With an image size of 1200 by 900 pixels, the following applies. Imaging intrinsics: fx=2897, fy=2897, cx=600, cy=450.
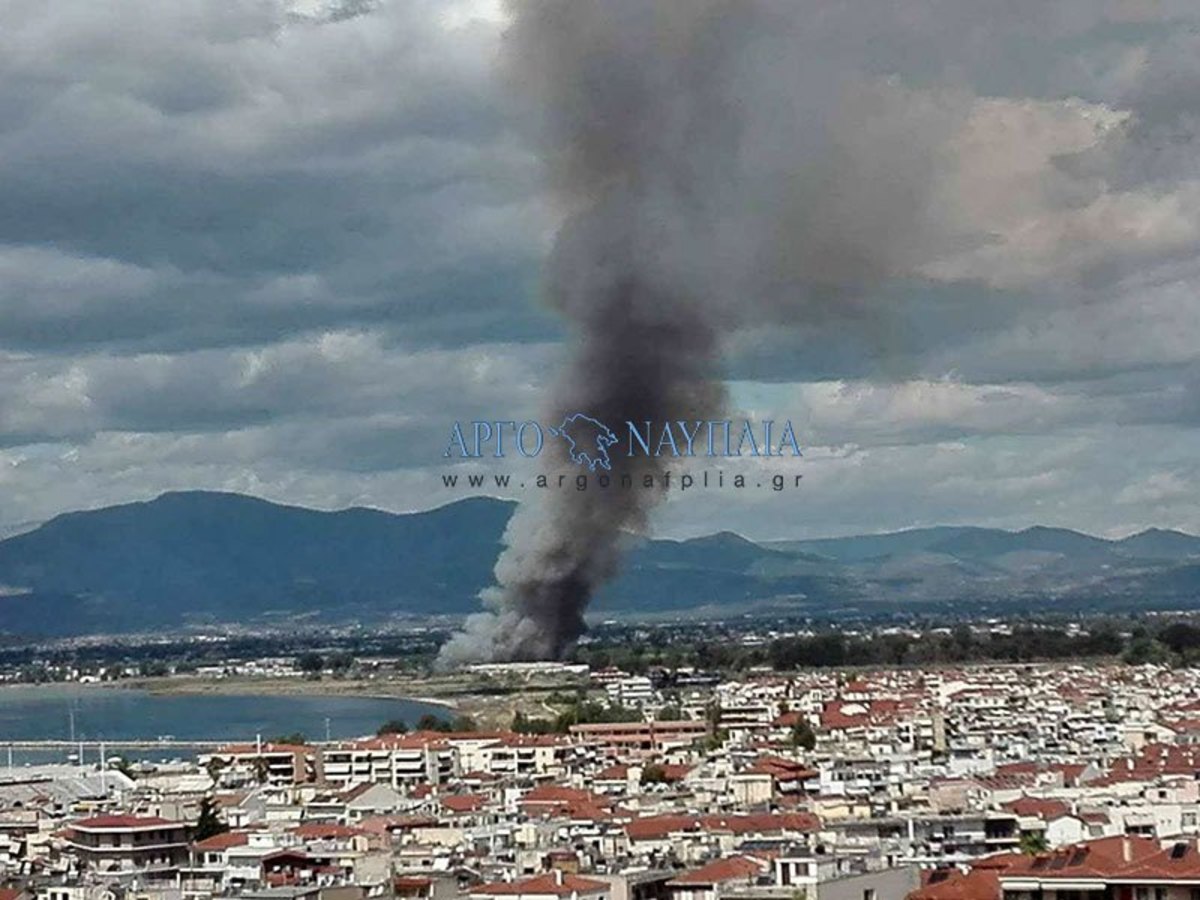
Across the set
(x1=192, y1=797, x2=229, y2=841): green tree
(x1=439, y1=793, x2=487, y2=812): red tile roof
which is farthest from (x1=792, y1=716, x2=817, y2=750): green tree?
(x1=192, y1=797, x2=229, y2=841): green tree

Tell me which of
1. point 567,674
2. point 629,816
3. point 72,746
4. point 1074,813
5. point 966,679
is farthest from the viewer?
point 567,674

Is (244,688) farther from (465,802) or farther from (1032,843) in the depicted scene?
(1032,843)

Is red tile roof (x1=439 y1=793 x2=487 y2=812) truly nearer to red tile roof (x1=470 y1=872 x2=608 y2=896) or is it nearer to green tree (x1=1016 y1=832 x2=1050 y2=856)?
green tree (x1=1016 y1=832 x2=1050 y2=856)

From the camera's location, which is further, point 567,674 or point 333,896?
point 567,674

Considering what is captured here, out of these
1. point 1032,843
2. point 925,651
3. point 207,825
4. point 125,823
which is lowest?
point 1032,843

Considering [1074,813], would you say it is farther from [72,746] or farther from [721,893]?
[72,746]

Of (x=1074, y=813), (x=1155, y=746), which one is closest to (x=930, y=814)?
(x=1074, y=813)

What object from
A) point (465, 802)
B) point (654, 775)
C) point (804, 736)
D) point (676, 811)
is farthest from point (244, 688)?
point (676, 811)

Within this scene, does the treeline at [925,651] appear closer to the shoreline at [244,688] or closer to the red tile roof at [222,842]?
the shoreline at [244,688]
